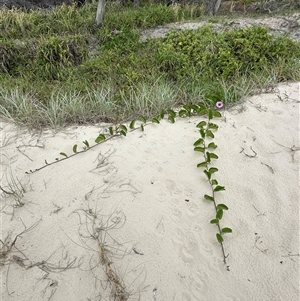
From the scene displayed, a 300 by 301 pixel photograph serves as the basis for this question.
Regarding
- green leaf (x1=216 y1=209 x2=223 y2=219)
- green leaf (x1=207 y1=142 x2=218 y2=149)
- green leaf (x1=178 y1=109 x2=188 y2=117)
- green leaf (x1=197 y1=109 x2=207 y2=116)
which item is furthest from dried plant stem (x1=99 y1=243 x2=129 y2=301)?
green leaf (x1=197 y1=109 x2=207 y2=116)

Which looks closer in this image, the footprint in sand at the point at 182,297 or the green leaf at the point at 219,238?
the footprint in sand at the point at 182,297

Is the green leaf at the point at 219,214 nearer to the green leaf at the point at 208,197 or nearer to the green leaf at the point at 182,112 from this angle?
the green leaf at the point at 208,197

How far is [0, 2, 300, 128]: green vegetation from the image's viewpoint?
3.33m

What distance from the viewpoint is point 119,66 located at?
15.1 feet

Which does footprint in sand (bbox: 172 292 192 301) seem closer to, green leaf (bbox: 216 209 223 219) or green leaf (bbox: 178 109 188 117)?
green leaf (bbox: 216 209 223 219)

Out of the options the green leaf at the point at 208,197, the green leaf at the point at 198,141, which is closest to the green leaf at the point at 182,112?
the green leaf at the point at 198,141

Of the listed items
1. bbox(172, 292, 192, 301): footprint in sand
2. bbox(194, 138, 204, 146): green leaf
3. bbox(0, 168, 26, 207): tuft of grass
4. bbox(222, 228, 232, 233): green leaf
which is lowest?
bbox(172, 292, 192, 301): footprint in sand

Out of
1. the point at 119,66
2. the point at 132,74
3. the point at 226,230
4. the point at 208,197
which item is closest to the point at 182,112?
the point at 208,197

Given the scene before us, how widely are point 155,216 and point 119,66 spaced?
3.19 meters

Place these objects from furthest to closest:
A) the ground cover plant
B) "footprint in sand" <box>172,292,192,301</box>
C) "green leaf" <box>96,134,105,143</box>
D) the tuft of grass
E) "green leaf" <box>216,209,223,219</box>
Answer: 1. the ground cover plant
2. "green leaf" <box>96,134,105,143</box>
3. the tuft of grass
4. "green leaf" <box>216,209,223,219</box>
5. "footprint in sand" <box>172,292,192,301</box>

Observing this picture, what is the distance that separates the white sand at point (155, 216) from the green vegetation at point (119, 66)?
0.50m

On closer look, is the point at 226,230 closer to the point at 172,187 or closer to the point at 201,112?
the point at 172,187

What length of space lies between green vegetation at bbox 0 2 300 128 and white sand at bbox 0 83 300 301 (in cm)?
50

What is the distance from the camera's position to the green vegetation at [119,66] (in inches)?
131
